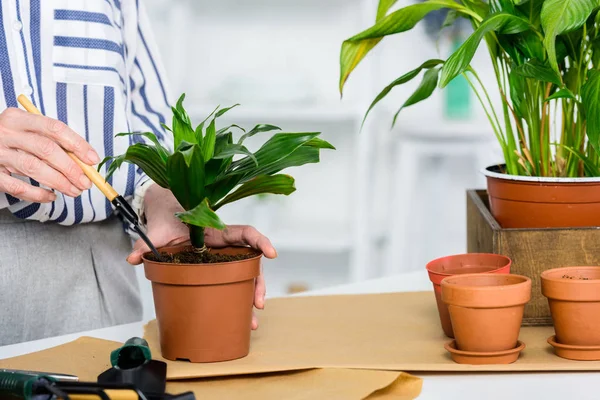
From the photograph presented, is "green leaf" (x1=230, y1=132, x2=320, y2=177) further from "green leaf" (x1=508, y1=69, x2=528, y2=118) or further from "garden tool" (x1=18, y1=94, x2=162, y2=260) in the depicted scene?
"green leaf" (x1=508, y1=69, x2=528, y2=118)

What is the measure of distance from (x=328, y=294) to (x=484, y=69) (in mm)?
2166

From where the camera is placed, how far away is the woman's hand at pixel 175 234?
1047 mm

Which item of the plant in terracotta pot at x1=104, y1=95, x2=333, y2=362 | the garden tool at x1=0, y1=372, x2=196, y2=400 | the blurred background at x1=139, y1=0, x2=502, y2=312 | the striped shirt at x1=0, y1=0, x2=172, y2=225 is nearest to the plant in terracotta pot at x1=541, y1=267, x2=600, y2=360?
the plant in terracotta pot at x1=104, y1=95, x2=333, y2=362

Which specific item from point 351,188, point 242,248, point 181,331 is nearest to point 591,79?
point 242,248

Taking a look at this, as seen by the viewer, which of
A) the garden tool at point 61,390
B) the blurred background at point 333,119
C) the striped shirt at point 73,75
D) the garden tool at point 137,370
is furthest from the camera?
the blurred background at point 333,119

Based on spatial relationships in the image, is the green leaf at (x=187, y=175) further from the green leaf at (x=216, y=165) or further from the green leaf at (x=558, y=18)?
the green leaf at (x=558, y=18)

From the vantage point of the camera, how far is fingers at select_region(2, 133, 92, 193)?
95 cm

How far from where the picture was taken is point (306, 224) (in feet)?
10.3

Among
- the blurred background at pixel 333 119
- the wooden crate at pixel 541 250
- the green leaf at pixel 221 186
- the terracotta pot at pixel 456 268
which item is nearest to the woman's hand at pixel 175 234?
the green leaf at pixel 221 186

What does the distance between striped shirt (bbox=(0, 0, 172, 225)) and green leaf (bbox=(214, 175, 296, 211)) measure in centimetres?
39

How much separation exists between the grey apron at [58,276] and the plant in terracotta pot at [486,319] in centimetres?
71

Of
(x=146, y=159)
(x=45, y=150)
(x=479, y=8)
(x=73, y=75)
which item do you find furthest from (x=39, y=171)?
(x=479, y=8)

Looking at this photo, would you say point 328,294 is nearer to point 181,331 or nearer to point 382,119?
point 181,331

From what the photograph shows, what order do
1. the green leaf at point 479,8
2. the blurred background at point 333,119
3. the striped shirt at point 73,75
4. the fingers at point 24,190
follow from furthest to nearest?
Answer: the blurred background at point 333,119 < the striped shirt at point 73,75 < the green leaf at point 479,8 < the fingers at point 24,190
